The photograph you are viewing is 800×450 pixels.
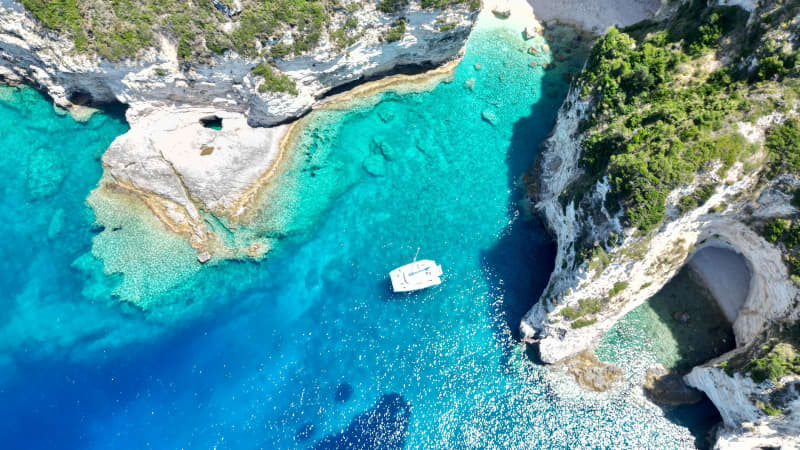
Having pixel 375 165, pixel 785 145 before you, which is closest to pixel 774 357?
pixel 785 145

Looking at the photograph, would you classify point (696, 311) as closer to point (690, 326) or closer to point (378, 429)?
point (690, 326)

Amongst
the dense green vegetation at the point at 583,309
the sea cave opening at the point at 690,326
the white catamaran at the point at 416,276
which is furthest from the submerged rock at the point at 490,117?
the sea cave opening at the point at 690,326

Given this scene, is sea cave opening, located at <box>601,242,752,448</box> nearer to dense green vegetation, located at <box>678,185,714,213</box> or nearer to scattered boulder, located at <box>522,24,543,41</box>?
dense green vegetation, located at <box>678,185,714,213</box>

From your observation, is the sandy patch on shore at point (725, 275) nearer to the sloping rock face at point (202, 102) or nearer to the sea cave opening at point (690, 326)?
the sea cave opening at point (690, 326)

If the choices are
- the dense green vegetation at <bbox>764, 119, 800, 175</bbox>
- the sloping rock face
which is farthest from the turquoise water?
the dense green vegetation at <bbox>764, 119, 800, 175</bbox>

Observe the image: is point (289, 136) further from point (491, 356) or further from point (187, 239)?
point (491, 356)

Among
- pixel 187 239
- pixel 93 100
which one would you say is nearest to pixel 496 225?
pixel 187 239
